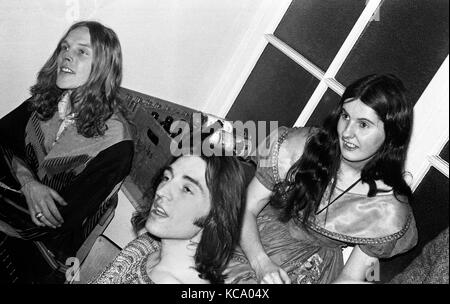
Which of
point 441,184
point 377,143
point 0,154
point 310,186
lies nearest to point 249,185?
point 310,186

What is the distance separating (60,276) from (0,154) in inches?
15.2

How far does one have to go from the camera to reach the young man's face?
1.35 meters

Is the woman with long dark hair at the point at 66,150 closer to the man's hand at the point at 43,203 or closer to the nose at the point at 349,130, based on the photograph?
the man's hand at the point at 43,203

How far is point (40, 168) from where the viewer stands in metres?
1.64

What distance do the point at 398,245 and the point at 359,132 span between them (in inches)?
10.5

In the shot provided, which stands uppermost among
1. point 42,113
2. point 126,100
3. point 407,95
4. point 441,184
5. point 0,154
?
point 407,95

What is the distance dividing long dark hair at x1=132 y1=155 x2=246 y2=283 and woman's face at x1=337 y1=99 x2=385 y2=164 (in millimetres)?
241

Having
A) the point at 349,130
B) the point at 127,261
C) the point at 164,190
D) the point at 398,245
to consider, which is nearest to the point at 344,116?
the point at 349,130

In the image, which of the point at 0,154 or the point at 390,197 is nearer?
the point at 390,197

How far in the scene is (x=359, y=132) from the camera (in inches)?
51.8

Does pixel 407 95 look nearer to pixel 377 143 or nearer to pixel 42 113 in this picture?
pixel 377 143

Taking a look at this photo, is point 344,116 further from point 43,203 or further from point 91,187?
point 43,203

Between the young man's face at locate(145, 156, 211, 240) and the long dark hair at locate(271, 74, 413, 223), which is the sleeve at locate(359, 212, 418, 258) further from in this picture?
the young man's face at locate(145, 156, 211, 240)

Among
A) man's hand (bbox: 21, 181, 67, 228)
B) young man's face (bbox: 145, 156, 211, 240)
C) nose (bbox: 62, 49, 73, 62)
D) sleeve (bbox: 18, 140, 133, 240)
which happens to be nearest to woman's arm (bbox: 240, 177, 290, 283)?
young man's face (bbox: 145, 156, 211, 240)
